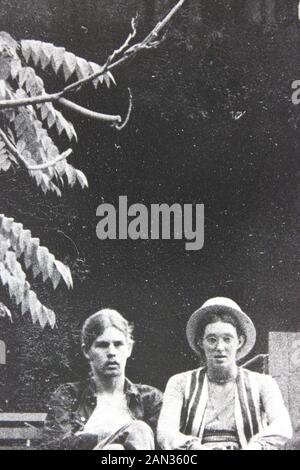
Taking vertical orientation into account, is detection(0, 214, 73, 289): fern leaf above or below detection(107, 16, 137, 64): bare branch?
below

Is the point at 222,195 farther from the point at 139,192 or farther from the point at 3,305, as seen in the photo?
the point at 3,305

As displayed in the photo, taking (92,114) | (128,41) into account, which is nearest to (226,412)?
(92,114)

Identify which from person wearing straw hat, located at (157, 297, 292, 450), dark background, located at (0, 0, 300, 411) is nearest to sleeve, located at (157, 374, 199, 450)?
person wearing straw hat, located at (157, 297, 292, 450)

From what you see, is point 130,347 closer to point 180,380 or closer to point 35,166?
point 180,380

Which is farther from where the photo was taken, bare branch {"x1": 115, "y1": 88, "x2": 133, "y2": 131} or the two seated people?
bare branch {"x1": 115, "y1": 88, "x2": 133, "y2": 131}

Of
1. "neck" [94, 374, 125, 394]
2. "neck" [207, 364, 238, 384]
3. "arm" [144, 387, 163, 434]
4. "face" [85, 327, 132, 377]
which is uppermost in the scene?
"face" [85, 327, 132, 377]

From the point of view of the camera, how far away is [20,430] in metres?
3.80

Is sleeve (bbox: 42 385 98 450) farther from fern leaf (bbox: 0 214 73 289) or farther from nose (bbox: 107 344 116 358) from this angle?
fern leaf (bbox: 0 214 73 289)

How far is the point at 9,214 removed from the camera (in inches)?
154

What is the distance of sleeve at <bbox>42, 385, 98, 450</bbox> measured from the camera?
12.5 feet

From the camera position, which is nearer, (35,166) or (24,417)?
(24,417)

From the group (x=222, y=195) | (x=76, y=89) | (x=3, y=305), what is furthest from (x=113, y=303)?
(x=76, y=89)

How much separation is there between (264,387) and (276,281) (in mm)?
684

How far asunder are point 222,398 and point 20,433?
1306mm
